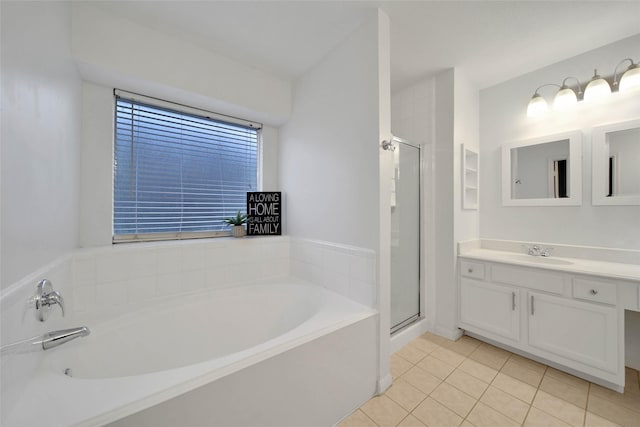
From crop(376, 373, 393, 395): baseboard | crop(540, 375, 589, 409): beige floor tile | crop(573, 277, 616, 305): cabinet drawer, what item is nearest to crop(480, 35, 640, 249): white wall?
crop(573, 277, 616, 305): cabinet drawer

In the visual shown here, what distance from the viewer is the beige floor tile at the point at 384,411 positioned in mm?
1277

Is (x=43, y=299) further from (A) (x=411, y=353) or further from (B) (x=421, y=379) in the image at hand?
Answer: (A) (x=411, y=353)

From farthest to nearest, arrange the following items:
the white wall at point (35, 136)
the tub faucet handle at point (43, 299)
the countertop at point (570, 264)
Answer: the countertop at point (570, 264) < the tub faucet handle at point (43, 299) < the white wall at point (35, 136)

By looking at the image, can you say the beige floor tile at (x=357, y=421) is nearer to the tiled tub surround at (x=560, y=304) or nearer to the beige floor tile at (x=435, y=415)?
the beige floor tile at (x=435, y=415)

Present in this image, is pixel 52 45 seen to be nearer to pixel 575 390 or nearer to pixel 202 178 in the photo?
pixel 202 178

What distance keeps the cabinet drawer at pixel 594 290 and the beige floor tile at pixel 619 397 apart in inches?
22.6

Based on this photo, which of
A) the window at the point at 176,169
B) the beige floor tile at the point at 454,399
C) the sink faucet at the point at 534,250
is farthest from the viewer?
the sink faucet at the point at 534,250

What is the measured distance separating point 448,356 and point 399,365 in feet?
1.45

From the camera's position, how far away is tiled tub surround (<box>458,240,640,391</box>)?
143cm

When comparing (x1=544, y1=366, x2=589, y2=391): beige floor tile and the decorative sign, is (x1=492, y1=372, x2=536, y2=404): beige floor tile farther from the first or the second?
the decorative sign

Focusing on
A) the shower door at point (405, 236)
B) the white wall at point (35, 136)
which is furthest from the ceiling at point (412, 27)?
the shower door at point (405, 236)

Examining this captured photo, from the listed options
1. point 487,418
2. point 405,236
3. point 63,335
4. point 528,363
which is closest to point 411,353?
point 487,418

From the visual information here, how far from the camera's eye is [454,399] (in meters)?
1.42

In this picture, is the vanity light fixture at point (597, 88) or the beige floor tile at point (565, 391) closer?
the beige floor tile at point (565, 391)
